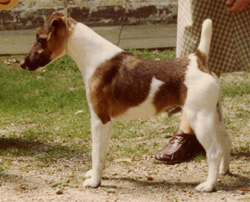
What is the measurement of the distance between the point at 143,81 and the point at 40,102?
3.06 meters

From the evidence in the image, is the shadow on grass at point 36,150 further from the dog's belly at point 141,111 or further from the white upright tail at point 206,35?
the white upright tail at point 206,35

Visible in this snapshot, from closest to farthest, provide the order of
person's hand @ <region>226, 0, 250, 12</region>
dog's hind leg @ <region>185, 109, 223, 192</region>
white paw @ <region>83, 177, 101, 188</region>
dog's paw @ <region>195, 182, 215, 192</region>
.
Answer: dog's hind leg @ <region>185, 109, 223, 192</region>
dog's paw @ <region>195, 182, 215, 192</region>
white paw @ <region>83, 177, 101, 188</region>
person's hand @ <region>226, 0, 250, 12</region>

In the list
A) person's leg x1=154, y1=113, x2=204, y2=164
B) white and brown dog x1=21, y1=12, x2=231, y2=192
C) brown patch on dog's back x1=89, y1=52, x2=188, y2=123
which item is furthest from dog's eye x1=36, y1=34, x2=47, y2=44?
person's leg x1=154, y1=113, x2=204, y2=164

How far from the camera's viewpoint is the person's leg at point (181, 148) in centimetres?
455

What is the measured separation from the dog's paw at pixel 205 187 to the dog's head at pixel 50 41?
4.64 ft

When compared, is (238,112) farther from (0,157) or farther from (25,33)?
(25,33)

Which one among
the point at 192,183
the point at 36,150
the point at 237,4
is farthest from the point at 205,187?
the point at 36,150

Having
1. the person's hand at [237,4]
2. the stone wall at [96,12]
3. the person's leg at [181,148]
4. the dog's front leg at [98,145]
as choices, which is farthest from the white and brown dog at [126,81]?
the stone wall at [96,12]

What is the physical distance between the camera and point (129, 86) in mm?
3795

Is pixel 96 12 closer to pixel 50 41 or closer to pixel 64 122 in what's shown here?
pixel 64 122

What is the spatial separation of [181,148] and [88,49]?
1.35m

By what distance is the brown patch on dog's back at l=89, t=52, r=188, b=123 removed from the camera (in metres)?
3.77

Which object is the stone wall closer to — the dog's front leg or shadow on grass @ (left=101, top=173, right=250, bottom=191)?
shadow on grass @ (left=101, top=173, right=250, bottom=191)

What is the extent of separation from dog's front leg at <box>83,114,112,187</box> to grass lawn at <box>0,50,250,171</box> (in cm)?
77
